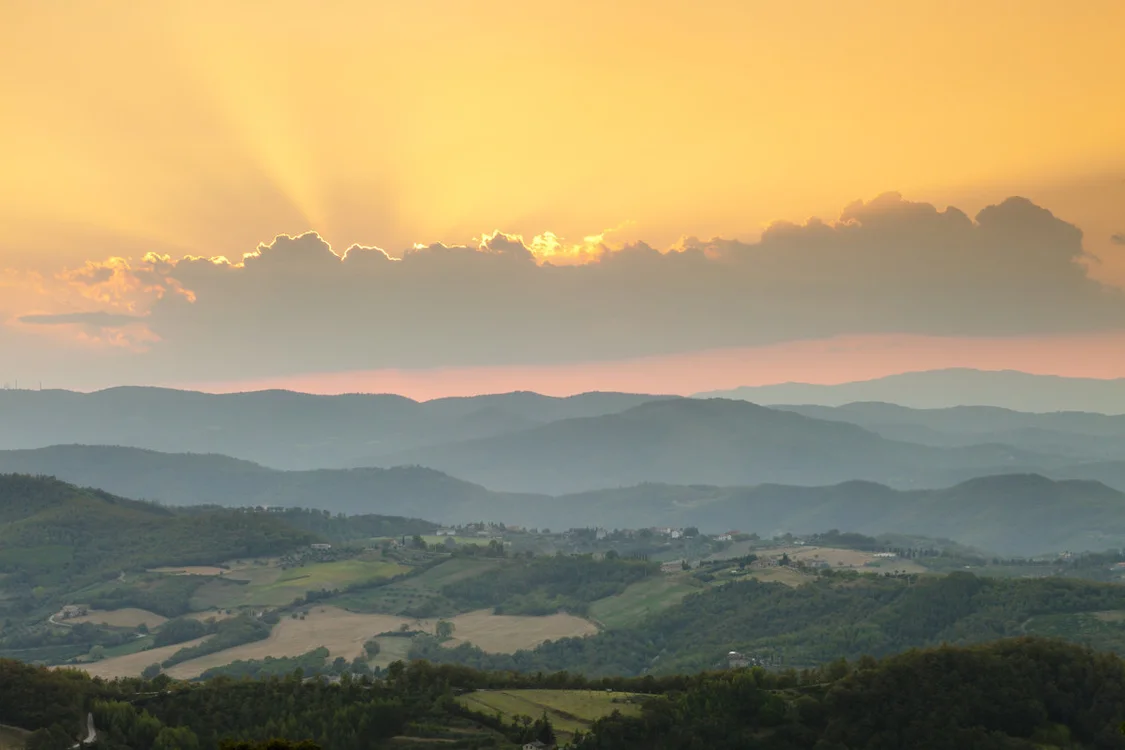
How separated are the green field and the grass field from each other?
49.2m

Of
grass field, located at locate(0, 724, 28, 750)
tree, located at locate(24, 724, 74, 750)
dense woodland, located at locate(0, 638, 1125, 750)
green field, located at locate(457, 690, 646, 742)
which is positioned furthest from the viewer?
green field, located at locate(457, 690, 646, 742)

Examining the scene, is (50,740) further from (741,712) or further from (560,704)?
(741,712)

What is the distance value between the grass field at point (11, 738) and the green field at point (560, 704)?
1937 inches

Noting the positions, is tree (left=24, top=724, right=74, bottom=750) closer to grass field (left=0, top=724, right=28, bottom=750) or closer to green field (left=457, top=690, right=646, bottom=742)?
grass field (left=0, top=724, right=28, bottom=750)

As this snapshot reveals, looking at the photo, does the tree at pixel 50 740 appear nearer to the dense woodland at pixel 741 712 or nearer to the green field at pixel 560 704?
the dense woodland at pixel 741 712

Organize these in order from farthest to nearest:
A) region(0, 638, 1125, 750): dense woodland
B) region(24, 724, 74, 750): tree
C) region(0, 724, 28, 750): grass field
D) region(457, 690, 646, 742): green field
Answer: region(457, 690, 646, 742): green field
region(0, 638, 1125, 750): dense woodland
region(24, 724, 74, 750): tree
region(0, 724, 28, 750): grass field

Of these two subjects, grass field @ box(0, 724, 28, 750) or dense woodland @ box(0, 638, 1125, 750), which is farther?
dense woodland @ box(0, 638, 1125, 750)

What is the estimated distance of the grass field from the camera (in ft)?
401

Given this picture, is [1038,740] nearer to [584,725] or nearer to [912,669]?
[912,669]

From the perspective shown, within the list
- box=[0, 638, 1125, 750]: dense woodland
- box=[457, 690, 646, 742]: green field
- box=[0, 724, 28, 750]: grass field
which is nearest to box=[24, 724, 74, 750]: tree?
box=[0, 638, 1125, 750]: dense woodland

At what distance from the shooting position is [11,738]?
125750 millimetres

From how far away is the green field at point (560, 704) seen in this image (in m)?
145

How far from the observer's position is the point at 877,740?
417 feet

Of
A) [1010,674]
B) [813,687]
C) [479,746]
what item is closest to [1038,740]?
[1010,674]
